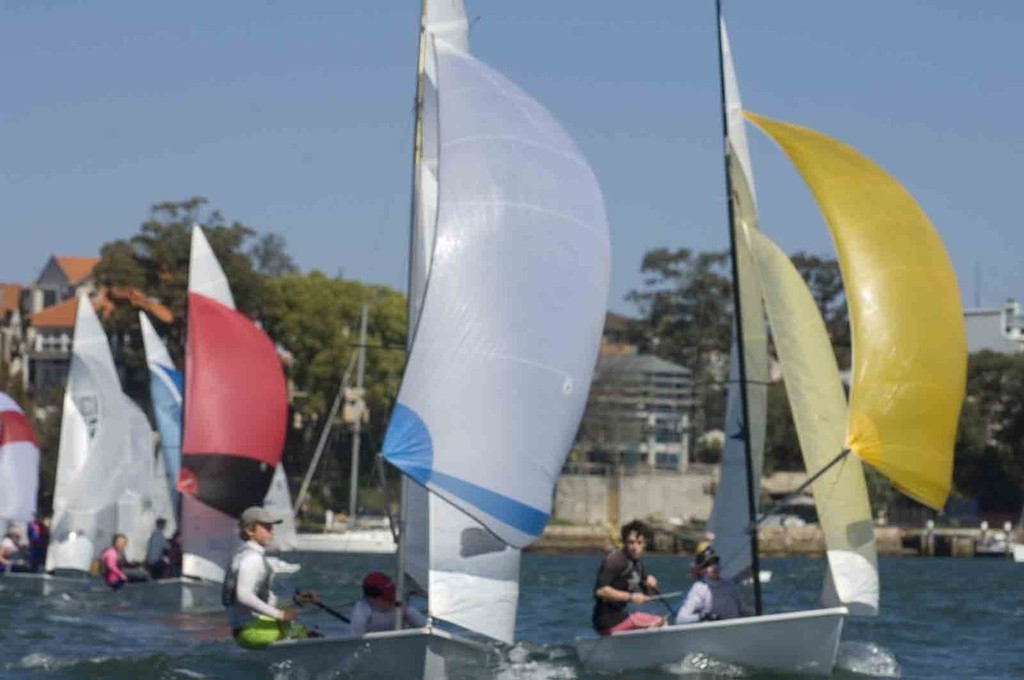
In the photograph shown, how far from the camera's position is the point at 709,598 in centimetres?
1905

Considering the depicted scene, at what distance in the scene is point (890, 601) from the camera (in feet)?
127

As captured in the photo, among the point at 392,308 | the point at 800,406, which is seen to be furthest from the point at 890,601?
the point at 392,308

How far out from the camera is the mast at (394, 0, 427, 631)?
16984 mm

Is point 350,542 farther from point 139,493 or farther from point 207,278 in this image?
point 207,278

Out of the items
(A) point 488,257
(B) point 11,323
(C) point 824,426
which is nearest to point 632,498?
(B) point 11,323

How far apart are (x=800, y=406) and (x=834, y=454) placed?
1.84 ft

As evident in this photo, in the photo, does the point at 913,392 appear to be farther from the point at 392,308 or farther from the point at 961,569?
the point at 392,308

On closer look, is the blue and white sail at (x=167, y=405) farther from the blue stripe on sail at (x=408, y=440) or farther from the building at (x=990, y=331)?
the building at (x=990, y=331)

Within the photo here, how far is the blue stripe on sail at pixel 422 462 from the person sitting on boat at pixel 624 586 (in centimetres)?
182

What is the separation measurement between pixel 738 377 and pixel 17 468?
1867cm

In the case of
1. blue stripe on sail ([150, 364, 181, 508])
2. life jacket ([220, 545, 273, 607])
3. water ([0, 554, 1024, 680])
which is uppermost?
blue stripe on sail ([150, 364, 181, 508])

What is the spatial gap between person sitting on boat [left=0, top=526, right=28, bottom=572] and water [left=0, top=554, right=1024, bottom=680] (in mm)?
1426

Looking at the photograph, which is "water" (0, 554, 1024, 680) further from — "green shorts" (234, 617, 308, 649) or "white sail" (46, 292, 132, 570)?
"white sail" (46, 292, 132, 570)

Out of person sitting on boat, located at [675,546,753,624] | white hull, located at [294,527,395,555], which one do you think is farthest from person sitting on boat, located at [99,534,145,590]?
white hull, located at [294,527,395,555]
